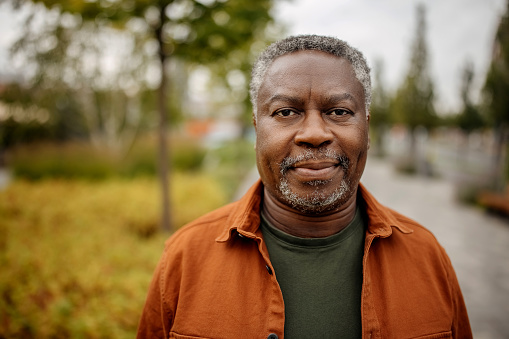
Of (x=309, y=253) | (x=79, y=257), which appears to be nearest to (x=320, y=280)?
(x=309, y=253)

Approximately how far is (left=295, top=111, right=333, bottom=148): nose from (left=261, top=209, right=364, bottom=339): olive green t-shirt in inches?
17.8

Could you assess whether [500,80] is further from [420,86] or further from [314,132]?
[314,132]

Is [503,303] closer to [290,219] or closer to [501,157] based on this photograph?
[290,219]

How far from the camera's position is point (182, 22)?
434 centimetres

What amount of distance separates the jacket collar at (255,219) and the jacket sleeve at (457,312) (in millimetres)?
295

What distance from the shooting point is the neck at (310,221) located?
1.53 m

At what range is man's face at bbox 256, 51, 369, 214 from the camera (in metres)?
1.42

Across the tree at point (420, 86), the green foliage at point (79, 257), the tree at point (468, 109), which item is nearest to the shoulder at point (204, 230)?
the green foliage at point (79, 257)

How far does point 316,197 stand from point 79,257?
12.4ft

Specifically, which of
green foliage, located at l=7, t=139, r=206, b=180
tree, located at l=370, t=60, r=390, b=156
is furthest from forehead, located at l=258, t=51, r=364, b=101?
tree, located at l=370, t=60, r=390, b=156

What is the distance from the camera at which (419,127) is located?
17578mm

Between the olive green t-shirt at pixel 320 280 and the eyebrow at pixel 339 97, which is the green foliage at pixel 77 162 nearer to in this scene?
the olive green t-shirt at pixel 320 280

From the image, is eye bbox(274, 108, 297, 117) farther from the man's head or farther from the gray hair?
the gray hair

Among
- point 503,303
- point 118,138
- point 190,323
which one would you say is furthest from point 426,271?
point 118,138
